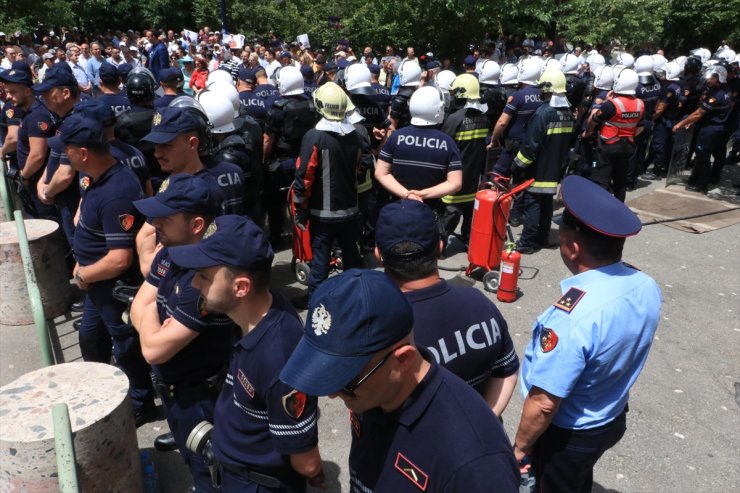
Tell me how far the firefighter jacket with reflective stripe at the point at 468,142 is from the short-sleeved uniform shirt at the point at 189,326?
13.8 ft

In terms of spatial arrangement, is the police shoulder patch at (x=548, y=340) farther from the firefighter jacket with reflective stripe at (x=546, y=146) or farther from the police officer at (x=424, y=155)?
the firefighter jacket with reflective stripe at (x=546, y=146)

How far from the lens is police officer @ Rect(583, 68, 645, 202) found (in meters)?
7.96

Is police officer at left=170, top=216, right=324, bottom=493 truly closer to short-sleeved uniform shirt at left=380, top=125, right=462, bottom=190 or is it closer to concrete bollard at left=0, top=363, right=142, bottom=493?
concrete bollard at left=0, top=363, right=142, bottom=493

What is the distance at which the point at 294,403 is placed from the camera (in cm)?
221

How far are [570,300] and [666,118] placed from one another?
10025 millimetres

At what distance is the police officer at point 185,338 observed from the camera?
2.78 metres

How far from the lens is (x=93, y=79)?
15797 millimetres

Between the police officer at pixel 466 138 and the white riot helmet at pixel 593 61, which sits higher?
the white riot helmet at pixel 593 61

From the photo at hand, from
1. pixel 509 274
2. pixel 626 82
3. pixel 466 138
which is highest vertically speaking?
pixel 626 82

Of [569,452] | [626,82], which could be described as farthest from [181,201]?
[626,82]

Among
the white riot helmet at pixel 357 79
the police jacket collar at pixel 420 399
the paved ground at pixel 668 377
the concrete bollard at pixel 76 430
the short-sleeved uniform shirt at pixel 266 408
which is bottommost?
the paved ground at pixel 668 377

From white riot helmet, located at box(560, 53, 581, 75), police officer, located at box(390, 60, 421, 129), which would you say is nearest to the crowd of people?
police officer, located at box(390, 60, 421, 129)

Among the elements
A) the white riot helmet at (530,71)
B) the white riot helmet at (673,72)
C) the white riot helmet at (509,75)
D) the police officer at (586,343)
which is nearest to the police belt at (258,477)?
the police officer at (586,343)

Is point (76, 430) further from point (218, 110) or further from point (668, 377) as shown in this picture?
point (668, 377)
